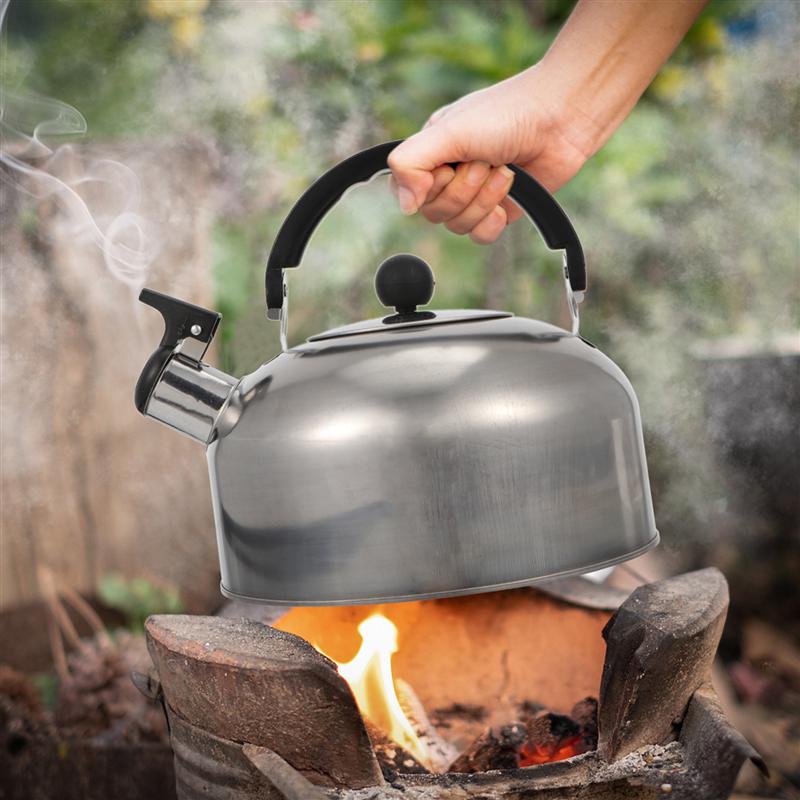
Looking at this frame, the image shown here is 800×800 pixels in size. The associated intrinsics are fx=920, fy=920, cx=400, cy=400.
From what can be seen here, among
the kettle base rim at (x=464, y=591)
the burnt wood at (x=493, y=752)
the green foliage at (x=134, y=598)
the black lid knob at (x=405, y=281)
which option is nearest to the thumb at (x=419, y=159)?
the black lid knob at (x=405, y=281)

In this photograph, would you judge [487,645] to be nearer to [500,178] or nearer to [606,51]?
[500,178]

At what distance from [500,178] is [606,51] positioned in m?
0.34

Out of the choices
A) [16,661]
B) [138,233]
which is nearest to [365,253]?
[138,233]

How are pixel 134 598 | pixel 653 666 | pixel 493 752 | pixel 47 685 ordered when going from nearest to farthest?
1. pixel 653 666
2. pixel 493 752
3. pixel 47 685
4. pixel 134 598

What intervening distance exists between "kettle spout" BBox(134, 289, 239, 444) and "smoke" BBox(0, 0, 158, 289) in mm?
1852

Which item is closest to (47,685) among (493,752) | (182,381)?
(493,752)

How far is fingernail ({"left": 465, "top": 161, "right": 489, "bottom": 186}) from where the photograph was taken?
1.37 metres

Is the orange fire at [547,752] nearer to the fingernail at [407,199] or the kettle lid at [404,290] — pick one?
the kettle lid at [404,290]

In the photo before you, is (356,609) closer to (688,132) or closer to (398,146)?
(398,146)

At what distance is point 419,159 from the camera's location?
1271mm

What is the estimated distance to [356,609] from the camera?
174 centimetres

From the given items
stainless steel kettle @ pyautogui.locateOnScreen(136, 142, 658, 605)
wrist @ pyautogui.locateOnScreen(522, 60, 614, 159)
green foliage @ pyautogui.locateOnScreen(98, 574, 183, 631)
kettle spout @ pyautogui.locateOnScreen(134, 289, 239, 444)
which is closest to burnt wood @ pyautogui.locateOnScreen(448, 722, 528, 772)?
stainless steel kettle @ pyautogui.locateOnScreen(136, 142, 658, 605)

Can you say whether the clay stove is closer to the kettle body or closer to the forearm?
the kettle body

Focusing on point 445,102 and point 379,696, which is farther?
point 445,102
